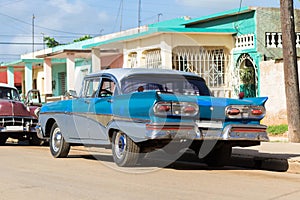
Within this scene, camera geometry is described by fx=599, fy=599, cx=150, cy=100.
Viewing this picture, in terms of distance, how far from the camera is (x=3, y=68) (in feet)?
135

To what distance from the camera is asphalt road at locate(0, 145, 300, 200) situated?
25.7ft

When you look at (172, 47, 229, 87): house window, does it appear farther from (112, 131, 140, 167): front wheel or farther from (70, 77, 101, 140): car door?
(112, 131, 140, 167): front wheel

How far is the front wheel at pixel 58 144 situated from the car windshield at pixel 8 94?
5.71m

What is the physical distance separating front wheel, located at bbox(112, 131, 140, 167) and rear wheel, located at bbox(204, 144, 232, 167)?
1.66 meters

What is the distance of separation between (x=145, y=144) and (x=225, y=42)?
485 inches

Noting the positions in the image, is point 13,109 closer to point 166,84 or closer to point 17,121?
point 17,121

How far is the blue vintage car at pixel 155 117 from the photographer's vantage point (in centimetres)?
959

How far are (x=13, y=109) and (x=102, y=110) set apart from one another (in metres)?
6.99

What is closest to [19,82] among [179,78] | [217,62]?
[217,62]

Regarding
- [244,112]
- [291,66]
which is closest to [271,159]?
[244,112]

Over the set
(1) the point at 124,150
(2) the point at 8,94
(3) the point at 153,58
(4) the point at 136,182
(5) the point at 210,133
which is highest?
(3) the point at 153,58

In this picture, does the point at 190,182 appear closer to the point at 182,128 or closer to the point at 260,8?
the point at 182,128

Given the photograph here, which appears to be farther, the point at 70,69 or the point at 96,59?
the point at 70,69

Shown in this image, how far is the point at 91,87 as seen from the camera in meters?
12.0
